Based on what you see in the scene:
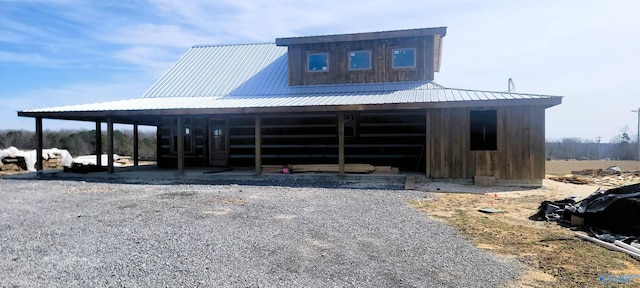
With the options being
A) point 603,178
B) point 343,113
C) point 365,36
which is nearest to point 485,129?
point 343,113

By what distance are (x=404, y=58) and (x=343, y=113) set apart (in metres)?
3.89

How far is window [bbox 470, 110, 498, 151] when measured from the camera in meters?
12.3

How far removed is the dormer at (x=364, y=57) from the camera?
14.7 metres

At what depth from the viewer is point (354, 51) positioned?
50.4 feet

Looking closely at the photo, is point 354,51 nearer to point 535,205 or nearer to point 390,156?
point 390,156

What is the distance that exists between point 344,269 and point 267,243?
1.36m

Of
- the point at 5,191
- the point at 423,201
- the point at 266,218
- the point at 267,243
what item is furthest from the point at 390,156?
the point at 5,191

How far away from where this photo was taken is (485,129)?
1235 centimetres

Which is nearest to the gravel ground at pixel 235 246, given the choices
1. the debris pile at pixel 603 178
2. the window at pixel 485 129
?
the window at pixel 485 129

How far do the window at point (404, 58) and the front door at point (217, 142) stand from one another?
23.8ft

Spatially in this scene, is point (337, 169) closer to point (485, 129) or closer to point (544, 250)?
point (485, 129)

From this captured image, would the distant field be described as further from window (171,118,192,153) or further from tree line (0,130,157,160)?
tree line (0,130,157,160)

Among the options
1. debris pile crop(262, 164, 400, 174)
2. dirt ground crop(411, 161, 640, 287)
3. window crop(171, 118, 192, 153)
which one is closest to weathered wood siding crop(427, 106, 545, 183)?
debris pile crop(262, 164, 400, 174)

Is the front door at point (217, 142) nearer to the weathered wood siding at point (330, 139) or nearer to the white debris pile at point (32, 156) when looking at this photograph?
the weathered wood siding at point (330, 139)
